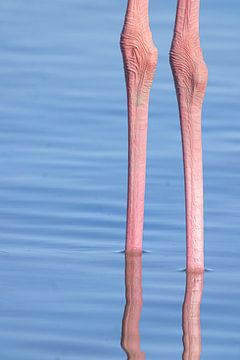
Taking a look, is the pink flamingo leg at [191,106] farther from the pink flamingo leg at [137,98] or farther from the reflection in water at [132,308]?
the reflection in water at [132,308]

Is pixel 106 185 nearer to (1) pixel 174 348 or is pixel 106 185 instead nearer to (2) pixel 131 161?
(2) pixel 131 161

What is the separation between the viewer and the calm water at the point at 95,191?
5844mm

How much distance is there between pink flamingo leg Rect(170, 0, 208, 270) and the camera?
654 centimetres

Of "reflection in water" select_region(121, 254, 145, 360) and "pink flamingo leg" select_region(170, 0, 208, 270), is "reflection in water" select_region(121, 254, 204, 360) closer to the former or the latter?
"reflection in water" select_region(121, 254, 145, 360)

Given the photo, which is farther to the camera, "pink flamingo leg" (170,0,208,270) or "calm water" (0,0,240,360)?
"pink flamingo leg" (170,0,208,270)

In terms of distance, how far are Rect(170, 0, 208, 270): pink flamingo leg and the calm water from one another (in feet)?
0.59

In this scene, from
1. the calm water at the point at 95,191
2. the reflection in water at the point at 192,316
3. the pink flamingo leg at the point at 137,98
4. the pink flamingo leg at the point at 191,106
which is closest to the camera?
the reflection in water at the point at 192,316

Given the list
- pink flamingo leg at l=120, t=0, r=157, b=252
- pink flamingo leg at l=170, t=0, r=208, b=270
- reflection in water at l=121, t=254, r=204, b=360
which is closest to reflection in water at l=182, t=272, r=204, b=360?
reflection in water at l=121, t=254, r=204, b=360

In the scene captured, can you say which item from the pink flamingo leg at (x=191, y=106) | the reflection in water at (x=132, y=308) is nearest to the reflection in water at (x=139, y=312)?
the reflection in water at (x=132, y=308)

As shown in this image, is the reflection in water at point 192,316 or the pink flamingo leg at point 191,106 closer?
the reflection in water at point 192,316

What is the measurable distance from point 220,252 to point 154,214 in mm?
633

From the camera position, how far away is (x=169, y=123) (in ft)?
28.8

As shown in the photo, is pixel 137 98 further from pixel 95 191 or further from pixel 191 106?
pixel 95 191

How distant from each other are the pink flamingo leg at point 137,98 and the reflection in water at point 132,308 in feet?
0.42
